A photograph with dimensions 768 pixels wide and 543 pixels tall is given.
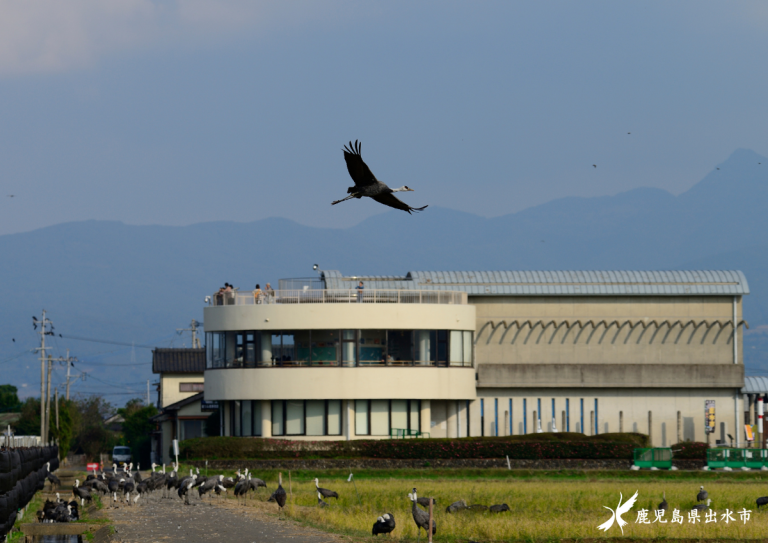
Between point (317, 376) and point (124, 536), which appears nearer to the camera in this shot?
point (124, 536)

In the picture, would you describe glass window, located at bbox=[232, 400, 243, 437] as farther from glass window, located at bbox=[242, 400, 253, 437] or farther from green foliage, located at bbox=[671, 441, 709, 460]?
green foliage, located at bbox=[671, 441, 709, 460]

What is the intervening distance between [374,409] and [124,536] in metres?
33.3

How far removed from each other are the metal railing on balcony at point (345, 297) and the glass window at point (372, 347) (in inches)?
67.7

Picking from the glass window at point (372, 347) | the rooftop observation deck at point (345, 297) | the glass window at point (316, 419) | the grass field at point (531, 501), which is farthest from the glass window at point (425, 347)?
the grass field at point (531, 501)

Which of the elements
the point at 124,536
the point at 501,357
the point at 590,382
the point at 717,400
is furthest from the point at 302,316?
the point at 124,536

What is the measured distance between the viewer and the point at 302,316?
57938 mm

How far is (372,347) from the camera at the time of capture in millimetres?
59031

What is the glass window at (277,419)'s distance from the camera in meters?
58.5

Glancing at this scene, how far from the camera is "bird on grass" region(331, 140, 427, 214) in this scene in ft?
57.4

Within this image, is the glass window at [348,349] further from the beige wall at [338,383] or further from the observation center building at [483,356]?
the beige wall at [338,383]

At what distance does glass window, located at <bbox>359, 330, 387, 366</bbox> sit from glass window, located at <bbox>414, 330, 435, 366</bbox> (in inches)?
73.0

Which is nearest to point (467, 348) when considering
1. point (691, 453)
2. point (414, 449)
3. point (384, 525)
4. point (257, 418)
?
point (414, 449)

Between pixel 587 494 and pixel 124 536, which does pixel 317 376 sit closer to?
pixel 587 494

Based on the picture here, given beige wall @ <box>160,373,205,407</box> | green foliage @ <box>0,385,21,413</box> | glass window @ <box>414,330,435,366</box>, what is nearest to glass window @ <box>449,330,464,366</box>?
glass window @ <box>414,330,435,366</box>
